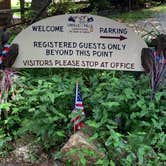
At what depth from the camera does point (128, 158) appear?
10.6ft

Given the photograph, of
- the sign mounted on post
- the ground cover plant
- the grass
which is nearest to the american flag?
the ground cover plant

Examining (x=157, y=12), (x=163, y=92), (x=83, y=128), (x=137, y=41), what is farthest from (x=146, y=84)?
(x=157, y=12)

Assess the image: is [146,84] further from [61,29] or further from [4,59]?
[4,59]

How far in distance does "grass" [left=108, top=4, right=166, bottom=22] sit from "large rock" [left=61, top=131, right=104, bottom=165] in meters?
8.89

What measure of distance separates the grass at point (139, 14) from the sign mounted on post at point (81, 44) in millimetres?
7730

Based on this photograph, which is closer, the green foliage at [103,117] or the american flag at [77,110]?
the green foliage at [103,117]

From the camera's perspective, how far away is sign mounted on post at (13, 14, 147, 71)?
4348 mm

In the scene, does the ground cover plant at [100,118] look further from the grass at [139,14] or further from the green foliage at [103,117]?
the grass at [139,14]

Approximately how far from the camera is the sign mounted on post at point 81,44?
435 centimetres

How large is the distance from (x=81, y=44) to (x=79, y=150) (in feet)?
4.51

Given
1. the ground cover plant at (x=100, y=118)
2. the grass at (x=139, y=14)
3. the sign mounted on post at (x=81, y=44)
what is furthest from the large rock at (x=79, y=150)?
the grass at (x=139, y=14)

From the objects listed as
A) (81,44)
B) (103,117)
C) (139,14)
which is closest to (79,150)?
(103,117)

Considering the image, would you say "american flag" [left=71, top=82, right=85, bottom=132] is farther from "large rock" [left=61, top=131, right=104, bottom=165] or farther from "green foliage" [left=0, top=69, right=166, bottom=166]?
"large rock" [left=61, top=131, right=104, bottom=165]

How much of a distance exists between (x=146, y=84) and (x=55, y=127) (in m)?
1.02
